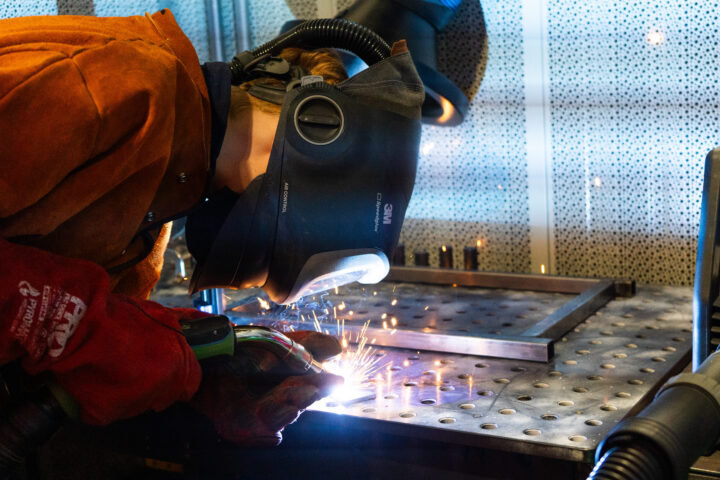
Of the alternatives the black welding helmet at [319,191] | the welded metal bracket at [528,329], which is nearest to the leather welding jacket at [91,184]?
the black welding helmet at [319,191]

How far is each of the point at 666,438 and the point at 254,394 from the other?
0.75 m

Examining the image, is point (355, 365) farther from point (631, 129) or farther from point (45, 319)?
point (631, 129)

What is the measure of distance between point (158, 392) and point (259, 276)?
264 millimetres

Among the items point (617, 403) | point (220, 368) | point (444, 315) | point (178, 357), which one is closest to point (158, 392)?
point (178, 357)

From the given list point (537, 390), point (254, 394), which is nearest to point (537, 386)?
point (537, 390)

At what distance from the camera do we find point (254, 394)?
4.71 ft

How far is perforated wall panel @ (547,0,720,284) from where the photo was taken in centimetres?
208

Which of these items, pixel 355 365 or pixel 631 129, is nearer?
pixel 355 365

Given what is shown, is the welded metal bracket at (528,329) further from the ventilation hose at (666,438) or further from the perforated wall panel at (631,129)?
the ventilation hose at (666,438)

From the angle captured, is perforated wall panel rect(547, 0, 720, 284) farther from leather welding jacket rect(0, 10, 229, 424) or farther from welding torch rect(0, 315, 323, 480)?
leather welding jacket rect(0, 10, 229, 424)

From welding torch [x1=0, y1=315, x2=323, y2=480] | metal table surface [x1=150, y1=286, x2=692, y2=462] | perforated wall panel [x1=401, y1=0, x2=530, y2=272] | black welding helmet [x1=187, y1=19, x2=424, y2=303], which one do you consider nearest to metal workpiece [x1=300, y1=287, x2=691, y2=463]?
metal table surface [x1=150, y1=286, x2=692, y2=462]

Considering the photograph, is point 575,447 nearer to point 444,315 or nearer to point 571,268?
point 444,315

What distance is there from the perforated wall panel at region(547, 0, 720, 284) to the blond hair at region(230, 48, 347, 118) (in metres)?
0.96

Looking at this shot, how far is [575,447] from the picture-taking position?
4.04ft
